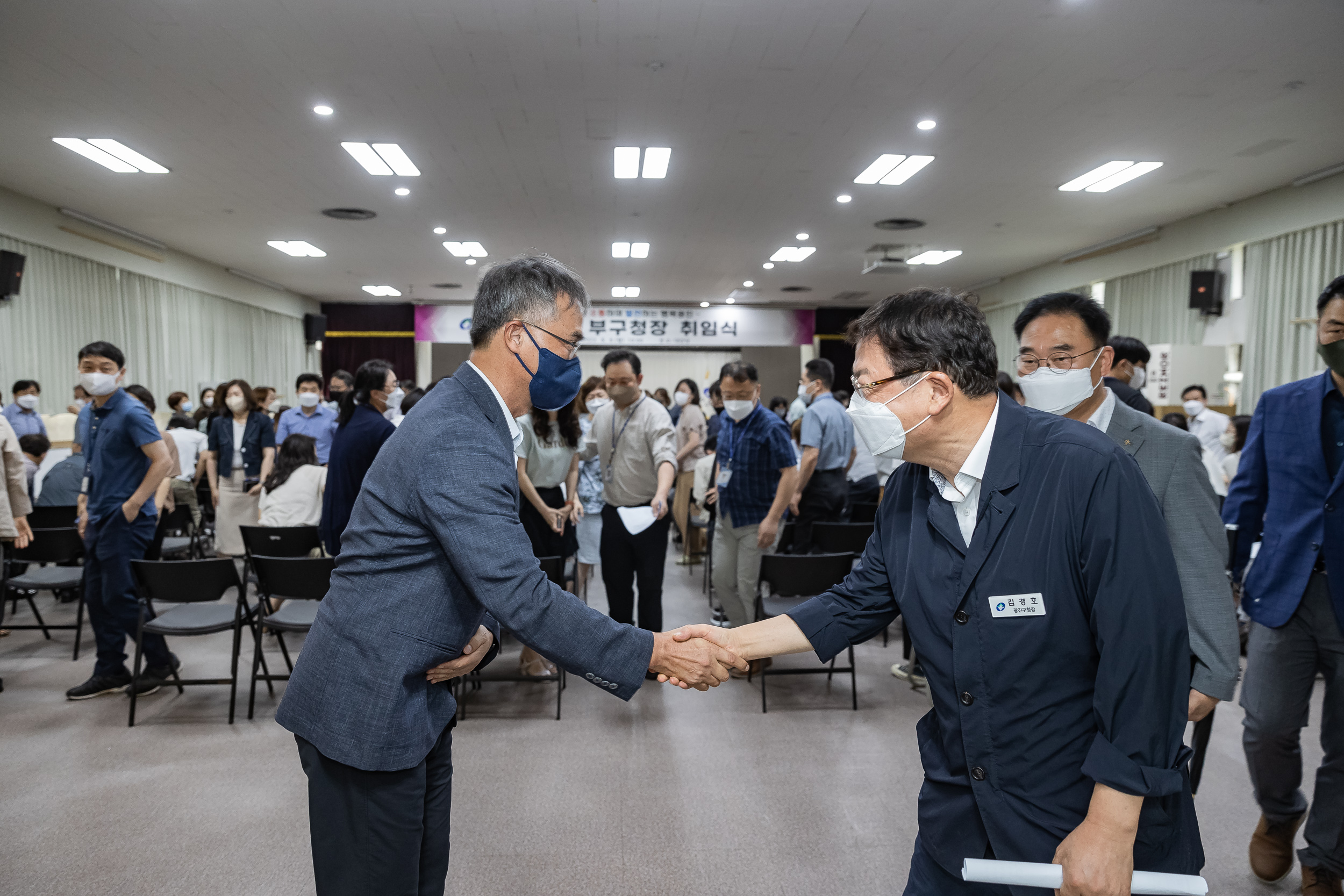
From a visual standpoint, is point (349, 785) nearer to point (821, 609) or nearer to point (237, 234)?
point (821, 609)

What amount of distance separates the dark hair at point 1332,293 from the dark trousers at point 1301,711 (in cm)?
79

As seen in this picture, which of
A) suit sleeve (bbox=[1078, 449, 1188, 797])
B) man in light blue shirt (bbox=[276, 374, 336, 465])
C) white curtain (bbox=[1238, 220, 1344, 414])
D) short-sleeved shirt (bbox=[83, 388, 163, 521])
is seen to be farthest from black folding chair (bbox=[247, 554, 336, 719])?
white curtain (bbox=[1238, 220, 1344, 414])

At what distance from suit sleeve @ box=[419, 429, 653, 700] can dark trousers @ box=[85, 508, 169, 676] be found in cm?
338

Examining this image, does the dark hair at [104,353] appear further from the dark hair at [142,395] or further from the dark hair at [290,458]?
the dark hair at [142,395]

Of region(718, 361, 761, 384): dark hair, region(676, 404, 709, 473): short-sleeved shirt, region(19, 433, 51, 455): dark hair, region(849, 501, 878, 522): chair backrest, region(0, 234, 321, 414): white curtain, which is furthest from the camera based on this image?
region(0, 234, 321, 414): white curtain

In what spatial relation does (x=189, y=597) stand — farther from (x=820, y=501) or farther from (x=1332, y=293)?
(x=1332, y=293)

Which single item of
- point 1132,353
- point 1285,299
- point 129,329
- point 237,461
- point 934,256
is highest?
point 934,256

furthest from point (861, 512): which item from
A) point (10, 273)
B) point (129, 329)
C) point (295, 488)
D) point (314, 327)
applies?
point (314, 327)

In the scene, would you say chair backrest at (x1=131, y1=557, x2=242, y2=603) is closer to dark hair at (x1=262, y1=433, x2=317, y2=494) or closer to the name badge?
dark hair at (x1=262, y1=433, x2=317, y2=494)

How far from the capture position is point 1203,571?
160 centimetres

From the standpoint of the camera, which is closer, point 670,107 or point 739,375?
point 739,375

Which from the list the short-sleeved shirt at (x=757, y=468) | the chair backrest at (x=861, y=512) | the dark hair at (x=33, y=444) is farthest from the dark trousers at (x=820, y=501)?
the dark hair at (x=33, y=444)

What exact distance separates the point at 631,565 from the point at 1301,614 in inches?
112

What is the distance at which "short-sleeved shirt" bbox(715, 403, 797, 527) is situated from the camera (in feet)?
13.6
